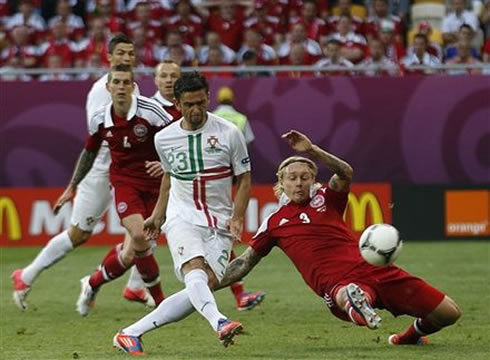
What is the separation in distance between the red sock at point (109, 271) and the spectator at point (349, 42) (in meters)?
9.30

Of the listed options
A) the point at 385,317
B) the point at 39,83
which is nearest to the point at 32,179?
the point at 39,83

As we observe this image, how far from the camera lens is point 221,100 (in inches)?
722

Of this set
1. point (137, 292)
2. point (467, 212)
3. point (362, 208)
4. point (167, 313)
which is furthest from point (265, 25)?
point (167, 313)

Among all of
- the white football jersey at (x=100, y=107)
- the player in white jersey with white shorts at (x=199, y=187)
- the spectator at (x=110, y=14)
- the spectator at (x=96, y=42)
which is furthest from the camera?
the spectator at (x=110, y=14)

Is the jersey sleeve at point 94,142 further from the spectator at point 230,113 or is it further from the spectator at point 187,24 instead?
the spectator at point 187,24

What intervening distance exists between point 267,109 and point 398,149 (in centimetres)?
210

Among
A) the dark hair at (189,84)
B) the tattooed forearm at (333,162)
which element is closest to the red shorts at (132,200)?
the dark hair at (189,84)

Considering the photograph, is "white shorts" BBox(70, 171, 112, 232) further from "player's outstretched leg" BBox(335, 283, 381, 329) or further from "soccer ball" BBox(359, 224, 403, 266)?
"player's outstretched leg" BBox(335, 283, 381, 329)

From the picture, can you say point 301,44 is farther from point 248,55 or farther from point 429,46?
point 429,46

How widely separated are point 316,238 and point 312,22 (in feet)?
40.0

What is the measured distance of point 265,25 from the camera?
71.1 ft

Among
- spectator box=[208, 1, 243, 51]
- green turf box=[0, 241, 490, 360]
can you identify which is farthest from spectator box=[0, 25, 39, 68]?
green turf box=[0, 241, 490, 360]

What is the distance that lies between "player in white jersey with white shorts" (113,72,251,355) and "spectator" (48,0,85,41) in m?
12.4

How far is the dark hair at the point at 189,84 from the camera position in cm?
952
